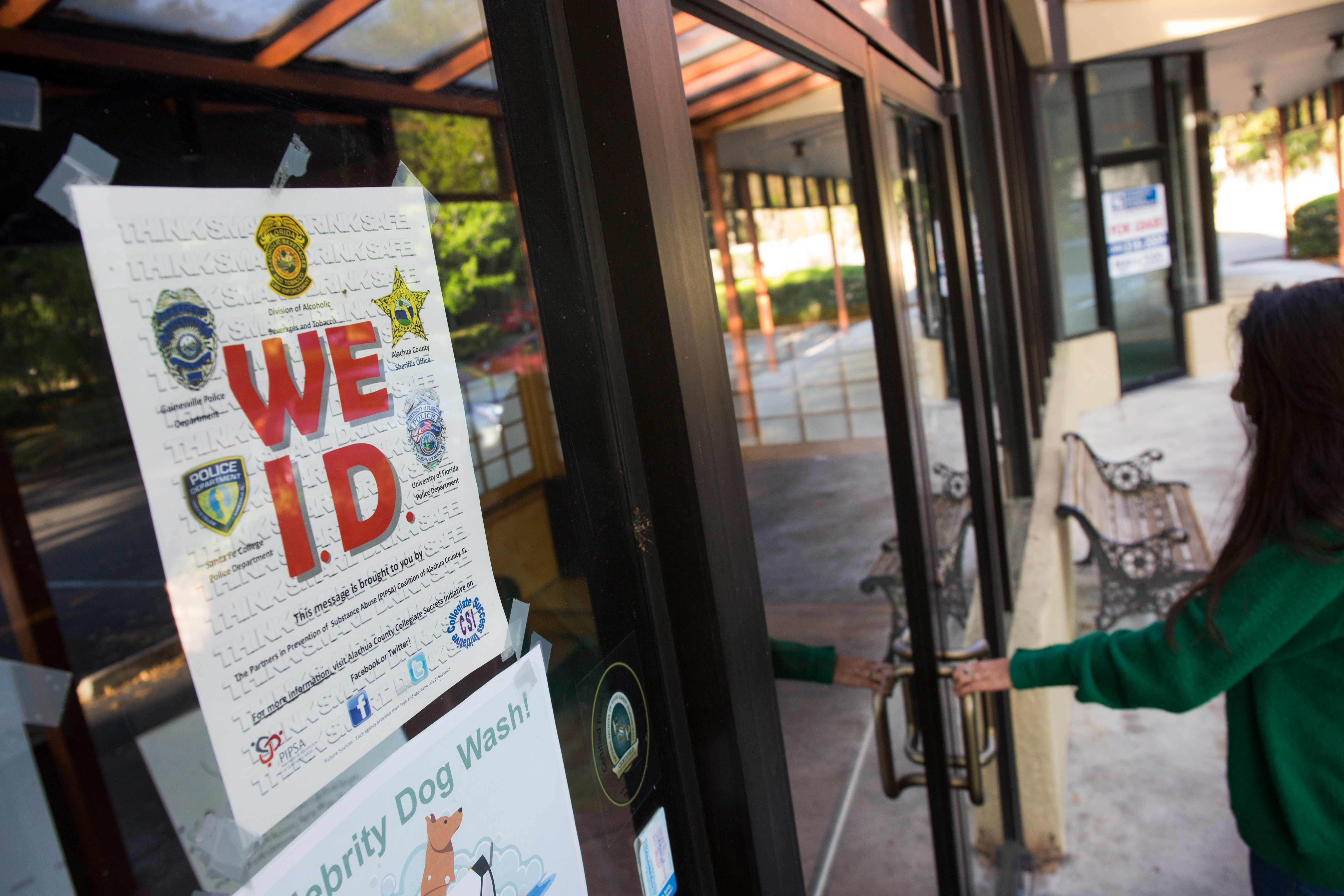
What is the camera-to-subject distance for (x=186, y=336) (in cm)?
44

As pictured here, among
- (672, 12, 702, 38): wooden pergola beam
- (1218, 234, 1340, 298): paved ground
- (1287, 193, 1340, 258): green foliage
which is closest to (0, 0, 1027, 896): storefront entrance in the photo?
(672, 12, 702, 38): wooden pergola beam

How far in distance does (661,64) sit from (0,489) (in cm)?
65

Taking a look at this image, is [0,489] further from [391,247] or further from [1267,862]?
[1267,862]

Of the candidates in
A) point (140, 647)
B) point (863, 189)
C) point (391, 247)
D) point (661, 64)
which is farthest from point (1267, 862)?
point (140, 647)

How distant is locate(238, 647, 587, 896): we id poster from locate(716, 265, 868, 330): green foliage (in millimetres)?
3123

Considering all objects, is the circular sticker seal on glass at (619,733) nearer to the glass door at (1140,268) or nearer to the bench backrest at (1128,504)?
the bench backrest at (1128,504)

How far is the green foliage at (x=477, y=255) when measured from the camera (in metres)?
0.70

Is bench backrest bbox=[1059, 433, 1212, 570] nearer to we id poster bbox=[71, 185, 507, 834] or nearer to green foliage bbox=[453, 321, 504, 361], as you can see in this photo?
green foliage bbox=[453, 321, 504, 361]

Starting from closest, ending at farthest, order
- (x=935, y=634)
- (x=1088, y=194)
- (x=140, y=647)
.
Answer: (x=935, y=634)
(x=140, y=647)
(x=1088, y=194)

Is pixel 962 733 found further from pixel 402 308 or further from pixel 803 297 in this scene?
pixel 803 297

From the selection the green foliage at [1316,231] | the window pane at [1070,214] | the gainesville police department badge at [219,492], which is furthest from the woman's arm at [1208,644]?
the green foliage at [1316,231]

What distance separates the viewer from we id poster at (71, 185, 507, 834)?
428mm

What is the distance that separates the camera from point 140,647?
3.83 meters

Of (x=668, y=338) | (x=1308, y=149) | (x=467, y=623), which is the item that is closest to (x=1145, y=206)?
(x=668, y=338)
